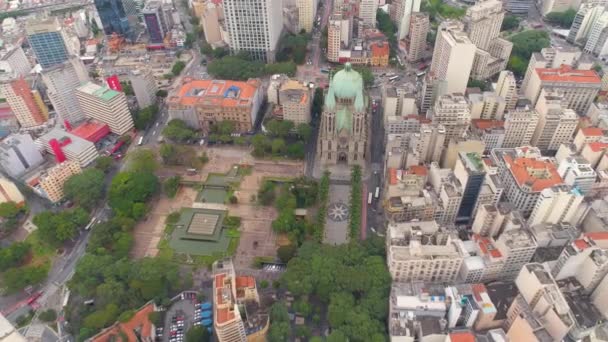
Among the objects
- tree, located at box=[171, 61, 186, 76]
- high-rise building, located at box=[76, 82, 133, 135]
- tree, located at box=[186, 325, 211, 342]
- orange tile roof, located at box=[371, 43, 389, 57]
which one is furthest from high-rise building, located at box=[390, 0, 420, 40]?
tree, located at box=[186, 325, 211, 342]

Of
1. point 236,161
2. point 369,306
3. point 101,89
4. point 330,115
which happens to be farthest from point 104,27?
point 369,306

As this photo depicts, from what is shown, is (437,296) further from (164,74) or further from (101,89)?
(164,74)

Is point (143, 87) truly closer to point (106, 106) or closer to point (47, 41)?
point (106, 106)

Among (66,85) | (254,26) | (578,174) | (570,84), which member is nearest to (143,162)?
(66,85)

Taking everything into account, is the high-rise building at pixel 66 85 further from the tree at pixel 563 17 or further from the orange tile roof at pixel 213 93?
Answer: the tree at pixel 563 17

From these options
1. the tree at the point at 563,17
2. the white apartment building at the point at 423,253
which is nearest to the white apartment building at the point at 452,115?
the white apartment building at the point at 423,253
